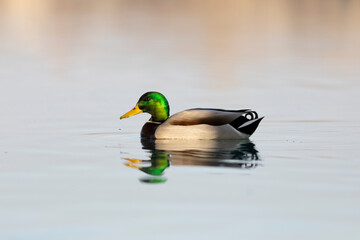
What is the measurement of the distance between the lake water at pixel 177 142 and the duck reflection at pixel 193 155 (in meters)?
0.02

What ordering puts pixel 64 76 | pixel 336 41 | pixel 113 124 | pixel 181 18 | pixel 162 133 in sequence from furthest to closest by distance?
1. pixel 181 18
2. pixel 336 41
3. pixel 64 76
4. pixel 113 124
5. pixel 162 133

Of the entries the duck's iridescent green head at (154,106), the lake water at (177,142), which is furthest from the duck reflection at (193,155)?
the duck's iridescent green head at (154,106)

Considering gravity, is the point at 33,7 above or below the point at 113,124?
above

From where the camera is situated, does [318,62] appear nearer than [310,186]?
No

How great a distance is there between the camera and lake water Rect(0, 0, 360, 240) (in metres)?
8.22

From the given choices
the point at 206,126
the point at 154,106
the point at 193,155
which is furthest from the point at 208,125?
the point at 193,155

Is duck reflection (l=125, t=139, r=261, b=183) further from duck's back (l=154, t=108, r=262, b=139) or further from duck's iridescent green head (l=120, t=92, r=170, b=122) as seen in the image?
duck's iridescent green head (l=120, t=92, r=170, b=122)

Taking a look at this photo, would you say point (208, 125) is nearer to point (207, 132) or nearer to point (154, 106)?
point (207, 132)

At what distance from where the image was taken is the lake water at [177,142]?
324 inches

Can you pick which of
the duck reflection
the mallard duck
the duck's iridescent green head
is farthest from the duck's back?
the duck's iridescent green head

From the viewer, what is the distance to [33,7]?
47.0 metres

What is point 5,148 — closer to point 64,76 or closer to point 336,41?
point 64,76

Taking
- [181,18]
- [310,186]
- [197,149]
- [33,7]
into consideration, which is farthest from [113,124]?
[33,7]

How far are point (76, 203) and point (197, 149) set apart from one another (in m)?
3.65
